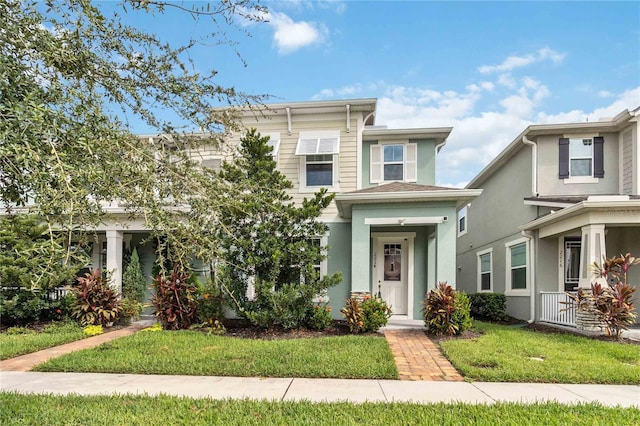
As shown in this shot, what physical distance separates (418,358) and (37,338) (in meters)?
8.02

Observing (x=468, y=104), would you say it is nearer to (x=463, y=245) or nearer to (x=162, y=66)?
(x=463, y=245)

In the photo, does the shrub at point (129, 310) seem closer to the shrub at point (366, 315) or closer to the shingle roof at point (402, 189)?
the shrub at point (366, 315)

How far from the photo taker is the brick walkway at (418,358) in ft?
18.8

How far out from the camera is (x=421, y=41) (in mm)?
7898

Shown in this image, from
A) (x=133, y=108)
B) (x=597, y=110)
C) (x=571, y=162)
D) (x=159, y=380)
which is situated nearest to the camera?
(x=133, y=108)

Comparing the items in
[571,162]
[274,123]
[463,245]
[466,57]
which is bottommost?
[463,245]

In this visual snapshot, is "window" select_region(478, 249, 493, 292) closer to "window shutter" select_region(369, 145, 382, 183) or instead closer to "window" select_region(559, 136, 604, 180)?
"window" select_region(559, 136, 604, 180)

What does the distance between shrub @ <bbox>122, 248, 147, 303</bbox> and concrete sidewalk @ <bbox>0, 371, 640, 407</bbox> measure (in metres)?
6.01

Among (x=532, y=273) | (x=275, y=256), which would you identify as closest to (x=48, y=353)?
(x=275, y=256)

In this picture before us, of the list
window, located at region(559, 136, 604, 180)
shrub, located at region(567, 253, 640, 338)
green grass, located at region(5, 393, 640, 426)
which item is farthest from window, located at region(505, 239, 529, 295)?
green grass, located at region(5, 393, 640, 426)

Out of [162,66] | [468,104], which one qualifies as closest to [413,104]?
[468,104]

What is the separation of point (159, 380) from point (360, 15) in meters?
6.74

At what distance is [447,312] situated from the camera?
27.4ft

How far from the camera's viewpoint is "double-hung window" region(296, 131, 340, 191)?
11523 millimetres
